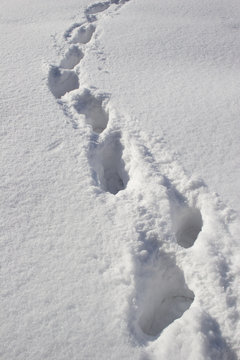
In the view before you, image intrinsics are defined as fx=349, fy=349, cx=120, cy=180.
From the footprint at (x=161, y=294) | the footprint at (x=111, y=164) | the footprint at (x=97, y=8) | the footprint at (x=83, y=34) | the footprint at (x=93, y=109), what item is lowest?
the footprint at (x=161, y=294)

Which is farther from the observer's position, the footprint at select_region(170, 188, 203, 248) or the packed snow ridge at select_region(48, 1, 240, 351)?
the footprint at select_region(170, 188, 203, 248)

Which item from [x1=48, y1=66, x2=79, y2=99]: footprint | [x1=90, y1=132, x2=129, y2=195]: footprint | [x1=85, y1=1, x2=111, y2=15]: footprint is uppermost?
[x1=85, y1=1, x2=111, y2=15]: footprint

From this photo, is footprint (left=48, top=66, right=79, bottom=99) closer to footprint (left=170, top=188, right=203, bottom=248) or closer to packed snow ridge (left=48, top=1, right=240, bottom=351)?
packed snow ridge (left=48, top=1, right=240, bottom=351)

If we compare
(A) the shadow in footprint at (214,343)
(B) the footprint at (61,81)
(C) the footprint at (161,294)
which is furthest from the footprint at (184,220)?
(B) the footprint at (61,81)

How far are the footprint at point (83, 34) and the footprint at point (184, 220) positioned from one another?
1.52 m

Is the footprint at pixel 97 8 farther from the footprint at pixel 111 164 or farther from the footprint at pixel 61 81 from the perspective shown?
the footprint at pixel 111 164

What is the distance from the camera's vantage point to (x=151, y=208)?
1.49 meters

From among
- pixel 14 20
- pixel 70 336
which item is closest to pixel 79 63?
pixel 14 20

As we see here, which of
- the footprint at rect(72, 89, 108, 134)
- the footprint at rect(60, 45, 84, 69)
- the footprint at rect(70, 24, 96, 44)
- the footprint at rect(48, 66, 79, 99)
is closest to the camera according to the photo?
the footprint at rect(72, 89, 108, 134)

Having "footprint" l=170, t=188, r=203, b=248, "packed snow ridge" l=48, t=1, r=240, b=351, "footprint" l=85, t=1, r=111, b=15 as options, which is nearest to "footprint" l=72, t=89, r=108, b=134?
"packed snow ridge" l=48, t=1, r=240, b=351

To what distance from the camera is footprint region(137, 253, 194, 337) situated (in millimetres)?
1286

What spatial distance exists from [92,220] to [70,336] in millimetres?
466

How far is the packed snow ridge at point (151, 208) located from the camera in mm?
1294

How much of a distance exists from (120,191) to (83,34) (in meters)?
1.52
